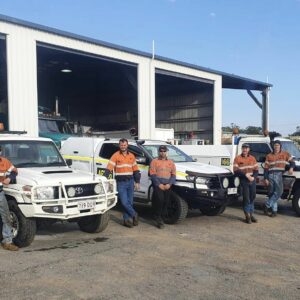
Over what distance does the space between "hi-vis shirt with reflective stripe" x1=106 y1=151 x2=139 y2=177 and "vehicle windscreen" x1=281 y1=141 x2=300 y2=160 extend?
15.5ft

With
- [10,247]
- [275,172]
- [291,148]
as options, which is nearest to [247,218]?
[275,172]

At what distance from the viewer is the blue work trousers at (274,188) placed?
33.1 feet

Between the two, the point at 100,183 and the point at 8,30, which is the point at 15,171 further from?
the point at 8,30

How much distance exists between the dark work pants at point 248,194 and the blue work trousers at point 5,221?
4894mm

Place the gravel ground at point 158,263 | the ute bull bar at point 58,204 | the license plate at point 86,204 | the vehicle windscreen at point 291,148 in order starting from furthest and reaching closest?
1. the vehicle windscreen at point 291,148
2. the license plate at point 86,204
3. the ute bull bar at point 58,204
4. the gravel ground at point 158,263

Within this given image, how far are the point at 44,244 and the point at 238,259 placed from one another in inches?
125

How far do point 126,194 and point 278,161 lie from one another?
12.4 feet

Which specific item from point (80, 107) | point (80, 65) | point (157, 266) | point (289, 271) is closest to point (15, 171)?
point (157, 266)

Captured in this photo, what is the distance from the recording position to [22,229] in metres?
6.88

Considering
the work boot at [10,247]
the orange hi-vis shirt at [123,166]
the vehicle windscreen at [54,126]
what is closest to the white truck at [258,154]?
the orange hi-vis shirt at [123,166]

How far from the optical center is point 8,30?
46.1 ft

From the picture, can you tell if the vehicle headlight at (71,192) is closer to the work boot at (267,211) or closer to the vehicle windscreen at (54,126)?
the work boot at (267,211)

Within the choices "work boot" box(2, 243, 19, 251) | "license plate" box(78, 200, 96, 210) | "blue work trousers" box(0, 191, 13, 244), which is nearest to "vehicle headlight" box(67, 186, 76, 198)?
"license plate" box(78, 200, 96, 210)

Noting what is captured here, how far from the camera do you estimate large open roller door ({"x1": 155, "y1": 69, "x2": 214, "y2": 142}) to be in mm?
25750
